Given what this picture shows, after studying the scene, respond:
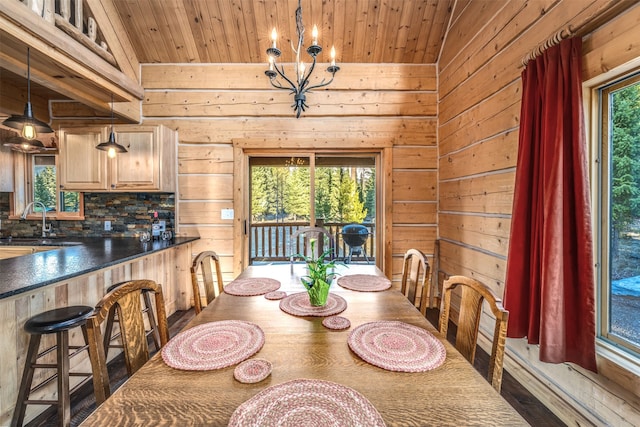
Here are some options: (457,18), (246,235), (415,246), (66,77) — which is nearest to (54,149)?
(66,77)

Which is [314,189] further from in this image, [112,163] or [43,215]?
[43,215]

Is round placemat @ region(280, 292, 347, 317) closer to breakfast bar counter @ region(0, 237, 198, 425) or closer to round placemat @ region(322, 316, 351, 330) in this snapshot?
round placemat @ region(322, 316, 351, 330)

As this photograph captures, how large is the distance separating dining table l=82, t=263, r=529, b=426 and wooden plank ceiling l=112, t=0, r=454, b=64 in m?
3.13

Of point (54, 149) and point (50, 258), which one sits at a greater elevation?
point (54, 149)

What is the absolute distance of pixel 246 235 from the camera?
→ 11.9 feet

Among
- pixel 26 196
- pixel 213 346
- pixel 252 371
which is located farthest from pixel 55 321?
pixel 26 196

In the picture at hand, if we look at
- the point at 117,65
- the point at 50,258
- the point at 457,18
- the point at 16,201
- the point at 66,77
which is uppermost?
the point at 457,18

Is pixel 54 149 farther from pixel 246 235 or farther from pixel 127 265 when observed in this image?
pixel 246 235

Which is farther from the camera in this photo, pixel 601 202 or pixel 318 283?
pixel 601 202

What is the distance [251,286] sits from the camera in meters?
1.92

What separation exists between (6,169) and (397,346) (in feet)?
15.5

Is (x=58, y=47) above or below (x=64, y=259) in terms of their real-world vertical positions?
above

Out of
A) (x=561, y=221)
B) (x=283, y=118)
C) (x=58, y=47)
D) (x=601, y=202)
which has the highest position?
(x=58, y=47)

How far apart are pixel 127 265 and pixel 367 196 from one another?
9.18 ft
